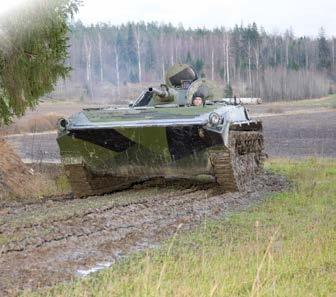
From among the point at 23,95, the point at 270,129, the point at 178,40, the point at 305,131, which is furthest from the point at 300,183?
the point at 178,40

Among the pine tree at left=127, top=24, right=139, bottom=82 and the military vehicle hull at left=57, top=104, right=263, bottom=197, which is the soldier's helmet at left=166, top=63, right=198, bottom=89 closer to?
the military vehicle hull at left=57, top=104, right=263, bottom=197

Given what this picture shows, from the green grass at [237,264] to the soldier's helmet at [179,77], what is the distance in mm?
4990

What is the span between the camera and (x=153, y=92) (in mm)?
12828

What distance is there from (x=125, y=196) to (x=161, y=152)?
34.4 inches

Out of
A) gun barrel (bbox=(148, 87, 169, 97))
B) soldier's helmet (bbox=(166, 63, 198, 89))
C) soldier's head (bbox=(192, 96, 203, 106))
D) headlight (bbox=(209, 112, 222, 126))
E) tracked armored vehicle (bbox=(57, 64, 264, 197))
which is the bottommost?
tracked armored vehicle (bbox=(57, 64, 264, 197))

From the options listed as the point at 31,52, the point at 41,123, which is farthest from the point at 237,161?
the point at 41,123

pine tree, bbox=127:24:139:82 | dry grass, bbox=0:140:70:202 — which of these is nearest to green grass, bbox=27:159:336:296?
dry grass, bbox=0:140:70:202

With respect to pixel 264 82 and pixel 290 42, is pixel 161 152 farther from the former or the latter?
pixel 290 42

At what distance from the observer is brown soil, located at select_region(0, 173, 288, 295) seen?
5.71 m

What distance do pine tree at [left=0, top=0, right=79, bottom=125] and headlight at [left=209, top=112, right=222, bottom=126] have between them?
252cm

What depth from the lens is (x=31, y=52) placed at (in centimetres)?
1094

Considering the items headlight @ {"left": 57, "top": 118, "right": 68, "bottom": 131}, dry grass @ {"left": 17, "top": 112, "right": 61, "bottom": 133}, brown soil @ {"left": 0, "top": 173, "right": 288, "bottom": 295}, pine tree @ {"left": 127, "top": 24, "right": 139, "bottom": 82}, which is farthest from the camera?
pine tree @ {"left": 127, "top": 24, "right": 139, "bottom": 82}

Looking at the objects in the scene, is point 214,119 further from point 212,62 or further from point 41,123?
point 212,62

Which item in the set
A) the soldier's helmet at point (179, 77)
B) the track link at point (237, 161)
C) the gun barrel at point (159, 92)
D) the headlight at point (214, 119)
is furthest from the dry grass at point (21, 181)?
the headlight at point (214, 119)
